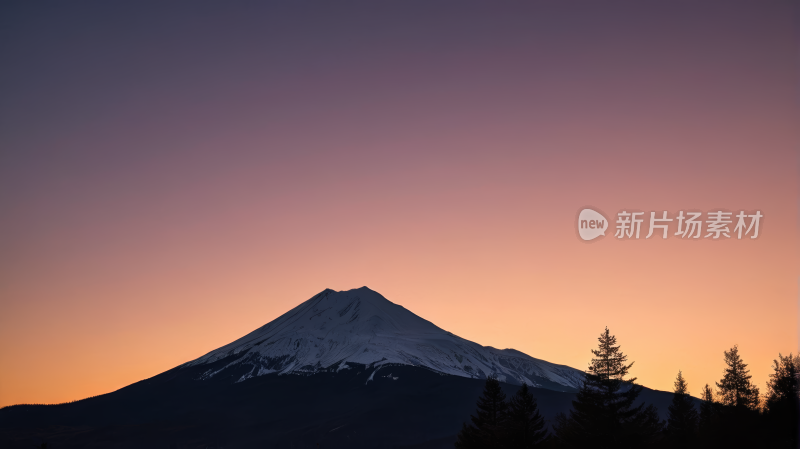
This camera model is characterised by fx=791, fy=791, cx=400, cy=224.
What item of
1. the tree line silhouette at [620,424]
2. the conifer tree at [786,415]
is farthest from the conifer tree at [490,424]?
the conifer tree at [786,415]

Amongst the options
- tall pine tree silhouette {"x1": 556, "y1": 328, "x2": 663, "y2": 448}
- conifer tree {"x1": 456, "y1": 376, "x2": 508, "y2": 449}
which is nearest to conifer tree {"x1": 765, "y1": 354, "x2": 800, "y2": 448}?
tall pine tree silhouette {"x1": 556, "y1": 328, "x2": 663, "y2": 448}

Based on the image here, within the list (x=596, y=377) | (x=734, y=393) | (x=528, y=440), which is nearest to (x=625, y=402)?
(x=596, y=377)

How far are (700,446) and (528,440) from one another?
12113 millimetres

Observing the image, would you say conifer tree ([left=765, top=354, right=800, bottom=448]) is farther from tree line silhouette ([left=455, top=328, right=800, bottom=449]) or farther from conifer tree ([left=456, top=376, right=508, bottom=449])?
conifer tree ([left=456, top=376, right=508, bottom=449])

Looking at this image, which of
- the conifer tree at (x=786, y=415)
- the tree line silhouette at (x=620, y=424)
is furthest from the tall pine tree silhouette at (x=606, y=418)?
the conifer tree at (x=786, y=415)

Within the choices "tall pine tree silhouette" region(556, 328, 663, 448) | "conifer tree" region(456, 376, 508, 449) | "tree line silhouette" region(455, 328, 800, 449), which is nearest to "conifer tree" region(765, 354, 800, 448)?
"tree line silhouette" region(455, 328, 800, 449)

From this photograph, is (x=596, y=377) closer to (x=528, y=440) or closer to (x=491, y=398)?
(x=528, y=440)

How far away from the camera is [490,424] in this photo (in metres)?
60.8

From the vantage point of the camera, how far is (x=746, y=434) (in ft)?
177

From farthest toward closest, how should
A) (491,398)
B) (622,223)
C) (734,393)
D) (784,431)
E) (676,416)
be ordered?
(676,416)
(734,393)
(491,398)
(622,223)
(784,431)

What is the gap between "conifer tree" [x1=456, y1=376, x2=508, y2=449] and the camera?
56594 millimetres

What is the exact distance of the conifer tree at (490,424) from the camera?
186 ft

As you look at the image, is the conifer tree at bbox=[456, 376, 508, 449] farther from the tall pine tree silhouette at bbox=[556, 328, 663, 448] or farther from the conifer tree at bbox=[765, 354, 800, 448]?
the conifer tree at bbox=[765, 354, 800, 448]

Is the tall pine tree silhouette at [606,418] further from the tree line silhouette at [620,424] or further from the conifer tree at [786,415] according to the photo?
the conifer tree at [786,415]
